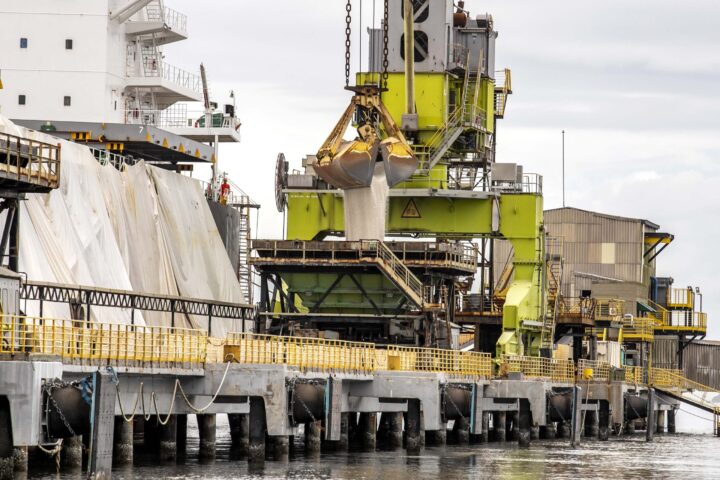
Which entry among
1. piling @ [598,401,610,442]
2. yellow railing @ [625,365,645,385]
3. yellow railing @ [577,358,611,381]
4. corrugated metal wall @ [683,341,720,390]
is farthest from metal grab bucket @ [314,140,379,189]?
corrugated metal wall @ [683,341,720,390]

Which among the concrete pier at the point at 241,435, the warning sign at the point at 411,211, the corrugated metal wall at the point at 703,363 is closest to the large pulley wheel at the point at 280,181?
the warning sign at the point at 411,211

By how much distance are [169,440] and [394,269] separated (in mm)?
22804

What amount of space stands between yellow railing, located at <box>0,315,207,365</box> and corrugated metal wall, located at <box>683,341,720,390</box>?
68.1m

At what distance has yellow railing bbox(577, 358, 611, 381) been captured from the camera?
79.6 metres

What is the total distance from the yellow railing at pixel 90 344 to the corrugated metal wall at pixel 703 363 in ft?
223

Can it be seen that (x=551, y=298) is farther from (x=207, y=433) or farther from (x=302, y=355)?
(x=207, y=433)

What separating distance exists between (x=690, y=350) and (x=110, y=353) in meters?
76.5

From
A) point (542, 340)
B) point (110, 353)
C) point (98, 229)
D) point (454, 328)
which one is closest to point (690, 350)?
point (542, 340)

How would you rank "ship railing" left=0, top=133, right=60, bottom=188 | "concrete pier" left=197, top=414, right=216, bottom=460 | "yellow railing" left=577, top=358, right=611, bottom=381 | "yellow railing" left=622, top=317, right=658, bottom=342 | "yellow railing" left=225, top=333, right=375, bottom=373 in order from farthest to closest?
"yellow railing" left=622, top=317, right=658, bottom=342 → "yellow railing" left=577, top=358, right=611, bottom=381 → "concrete pier" left=197, top=414, right=216, bottom=460 → "yellow railing" left=225, top=333, right=375, bottom=373 → "ship railing" left=0, top=133, right=60, bottom=188

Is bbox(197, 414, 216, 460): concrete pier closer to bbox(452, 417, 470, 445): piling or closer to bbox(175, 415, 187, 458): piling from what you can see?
bbox(175, 415, 187, 458): piling

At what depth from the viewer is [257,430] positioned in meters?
48.7

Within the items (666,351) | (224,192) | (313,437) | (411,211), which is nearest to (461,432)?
(313,437)

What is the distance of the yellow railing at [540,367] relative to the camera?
7288 centimetres

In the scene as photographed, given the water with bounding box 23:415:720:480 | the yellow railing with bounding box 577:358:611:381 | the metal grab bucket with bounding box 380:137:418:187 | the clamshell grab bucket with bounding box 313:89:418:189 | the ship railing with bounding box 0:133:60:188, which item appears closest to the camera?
the ship railing with bounding box 0:133:60:188
